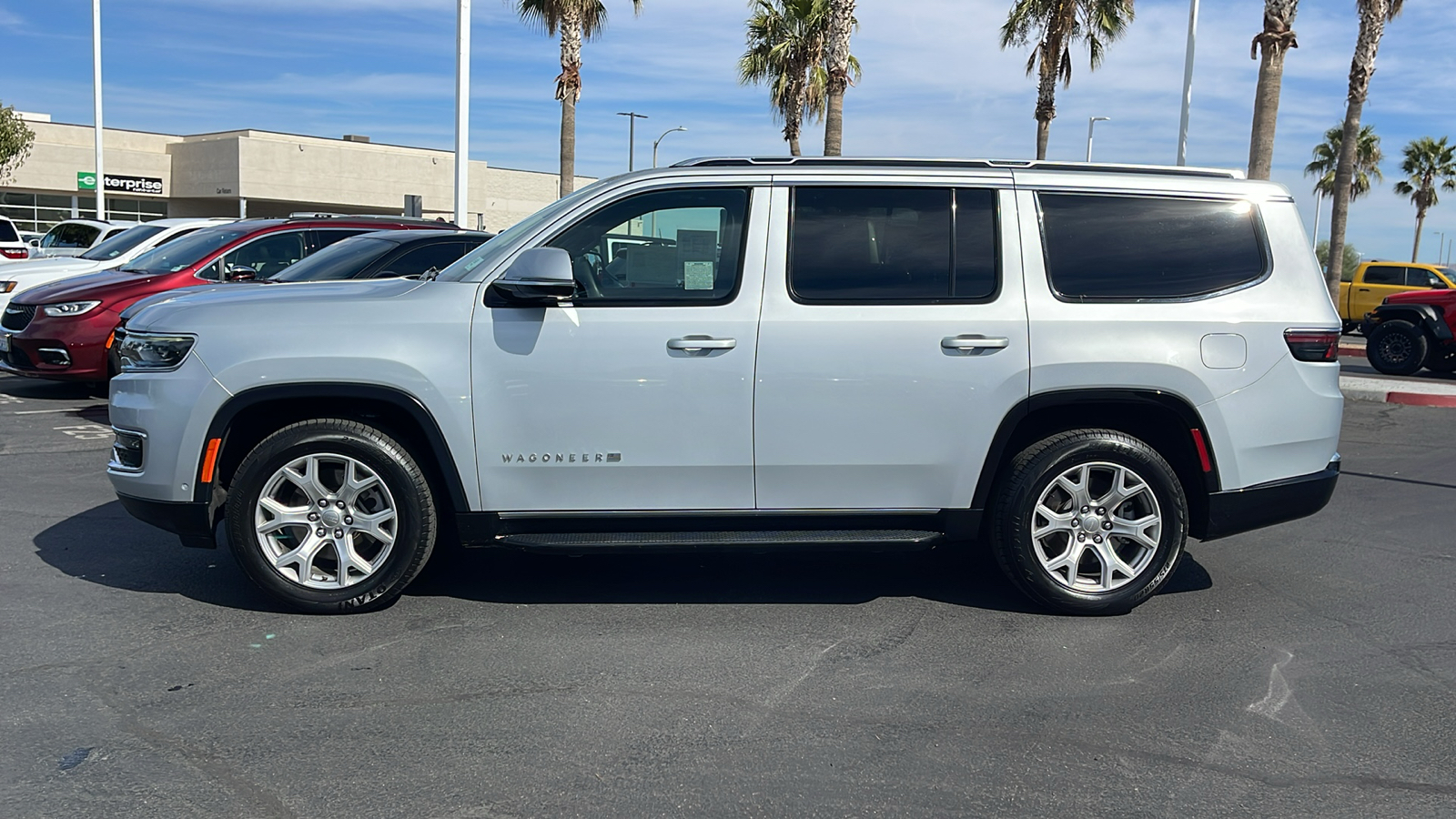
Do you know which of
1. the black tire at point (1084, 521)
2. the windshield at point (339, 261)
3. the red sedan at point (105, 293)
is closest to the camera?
the black tire at point (1084, 521)

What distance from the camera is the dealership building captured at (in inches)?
1929

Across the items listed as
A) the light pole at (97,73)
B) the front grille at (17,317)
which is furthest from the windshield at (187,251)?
the light pole at (97,73)

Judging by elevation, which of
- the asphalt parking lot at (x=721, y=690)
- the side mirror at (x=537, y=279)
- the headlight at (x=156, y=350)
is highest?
the side mirror at (x=537, y=279)

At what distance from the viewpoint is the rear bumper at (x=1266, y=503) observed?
16.9ft

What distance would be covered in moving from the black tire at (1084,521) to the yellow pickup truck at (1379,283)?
24.2 meters

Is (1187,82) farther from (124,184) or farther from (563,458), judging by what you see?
(124,184)

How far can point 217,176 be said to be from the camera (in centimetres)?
5181

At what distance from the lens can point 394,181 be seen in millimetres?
56344

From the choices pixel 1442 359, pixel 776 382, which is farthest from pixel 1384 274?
pixel 776 382

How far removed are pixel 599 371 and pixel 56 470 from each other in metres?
5.11

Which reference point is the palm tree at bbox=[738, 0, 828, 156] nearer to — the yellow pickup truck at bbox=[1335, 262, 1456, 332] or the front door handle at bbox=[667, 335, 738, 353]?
the yellow pickup truck at bbox=[1335, 262, 1456, 332]

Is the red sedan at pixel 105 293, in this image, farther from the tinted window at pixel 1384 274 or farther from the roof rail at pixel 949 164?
the tinted window at pixel 1384 274

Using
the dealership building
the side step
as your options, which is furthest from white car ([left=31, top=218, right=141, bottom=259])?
the dealership building

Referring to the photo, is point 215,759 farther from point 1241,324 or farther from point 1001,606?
point 1241,324
